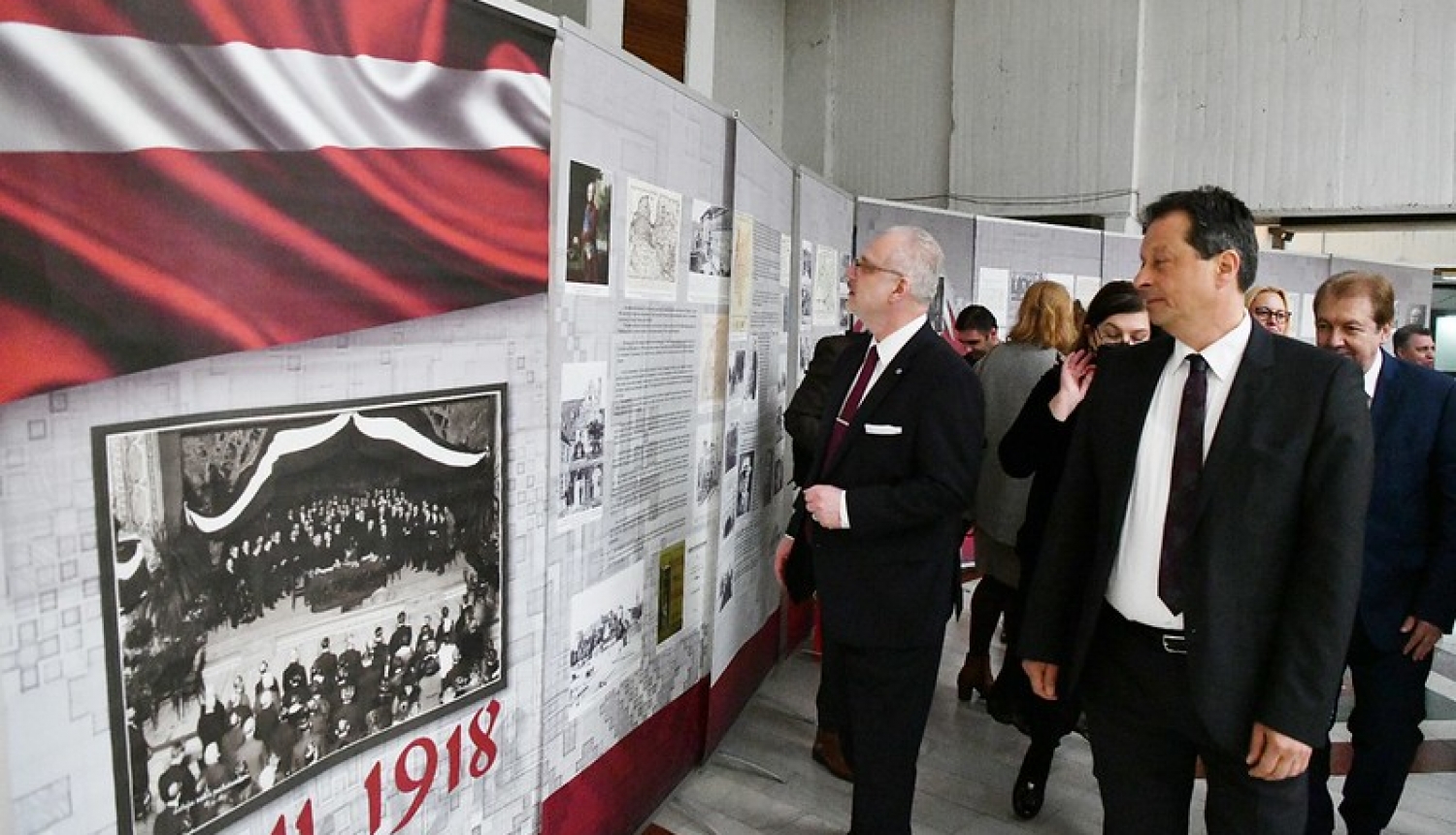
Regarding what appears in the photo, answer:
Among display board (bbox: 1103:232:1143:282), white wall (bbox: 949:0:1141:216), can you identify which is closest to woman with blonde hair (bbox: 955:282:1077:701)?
display board (bbox: 1103:232:1143:282)

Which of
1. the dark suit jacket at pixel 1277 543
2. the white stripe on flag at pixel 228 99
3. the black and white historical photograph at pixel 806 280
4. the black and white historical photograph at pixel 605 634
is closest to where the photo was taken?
the white stripe on flag at pixel 228 99

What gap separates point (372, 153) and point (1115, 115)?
9486 millimetres

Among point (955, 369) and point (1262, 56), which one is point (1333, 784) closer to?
point (955, 369)

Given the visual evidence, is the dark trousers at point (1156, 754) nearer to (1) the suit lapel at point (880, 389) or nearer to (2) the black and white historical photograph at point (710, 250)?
(1) the suit lapel at point (880, 389)

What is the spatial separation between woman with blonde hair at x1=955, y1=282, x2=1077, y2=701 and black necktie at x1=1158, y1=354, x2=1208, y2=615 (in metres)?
1.66

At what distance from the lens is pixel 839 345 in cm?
345

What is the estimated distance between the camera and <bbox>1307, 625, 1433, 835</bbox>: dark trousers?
2539 millimetres

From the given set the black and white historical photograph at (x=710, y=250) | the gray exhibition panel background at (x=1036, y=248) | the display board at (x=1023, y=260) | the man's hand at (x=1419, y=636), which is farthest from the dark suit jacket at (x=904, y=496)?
the gray exhibition panel background at (x=1036, y=248)

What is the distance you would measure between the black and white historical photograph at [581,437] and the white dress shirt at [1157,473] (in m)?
1.16

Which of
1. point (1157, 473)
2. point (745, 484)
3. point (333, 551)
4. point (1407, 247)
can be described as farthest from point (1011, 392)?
point (1407, 247)

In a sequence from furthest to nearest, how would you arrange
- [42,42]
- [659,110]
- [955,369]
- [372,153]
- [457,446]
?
[659,110] < [955,369] < [457,446] < [372,153] < [42,42]

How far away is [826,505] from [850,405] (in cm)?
31

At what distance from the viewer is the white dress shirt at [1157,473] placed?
5.52 feet

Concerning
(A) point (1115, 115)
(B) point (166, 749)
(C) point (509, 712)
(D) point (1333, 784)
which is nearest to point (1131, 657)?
(C) point (509, 712)
